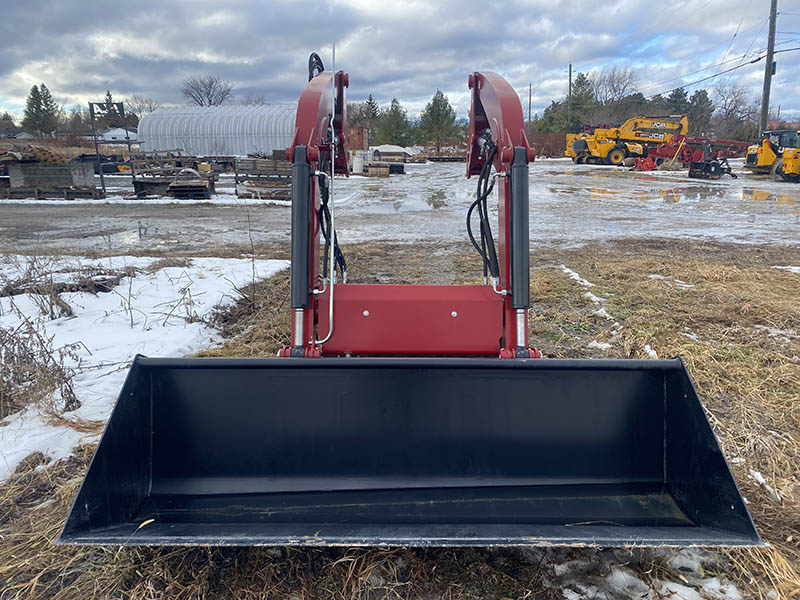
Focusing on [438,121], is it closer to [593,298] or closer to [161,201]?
[161,201]

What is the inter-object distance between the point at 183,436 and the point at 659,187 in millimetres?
22571

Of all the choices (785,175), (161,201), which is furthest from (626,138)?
(161,201)

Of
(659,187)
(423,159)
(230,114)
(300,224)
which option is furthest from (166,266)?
(423,159)

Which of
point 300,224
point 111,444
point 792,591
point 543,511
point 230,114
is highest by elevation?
point 230,114

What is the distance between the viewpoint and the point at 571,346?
14.4 feet

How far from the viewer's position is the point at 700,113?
6450 cm

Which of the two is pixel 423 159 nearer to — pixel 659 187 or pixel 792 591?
pixel 659 187

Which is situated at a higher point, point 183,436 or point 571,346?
point 183,436

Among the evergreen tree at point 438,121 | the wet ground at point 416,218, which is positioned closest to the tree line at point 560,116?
the evergreen tree at point 438,121

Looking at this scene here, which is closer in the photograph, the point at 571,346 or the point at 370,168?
the point at 571,346

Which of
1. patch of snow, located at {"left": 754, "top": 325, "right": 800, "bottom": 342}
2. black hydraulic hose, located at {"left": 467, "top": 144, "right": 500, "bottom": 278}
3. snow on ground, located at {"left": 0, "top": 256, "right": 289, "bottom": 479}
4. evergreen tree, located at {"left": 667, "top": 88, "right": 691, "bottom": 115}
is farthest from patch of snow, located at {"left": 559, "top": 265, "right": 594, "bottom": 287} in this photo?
evergreen tree, located at {"left": 667, "top": 88, "right": 691, "bottom": 115}

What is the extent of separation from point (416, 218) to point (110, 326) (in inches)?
365

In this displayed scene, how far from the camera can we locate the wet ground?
10023 mm

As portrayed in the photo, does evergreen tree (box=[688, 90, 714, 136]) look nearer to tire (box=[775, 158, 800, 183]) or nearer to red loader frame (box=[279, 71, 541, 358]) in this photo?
tire (box=[775, 158, 800, 183])
